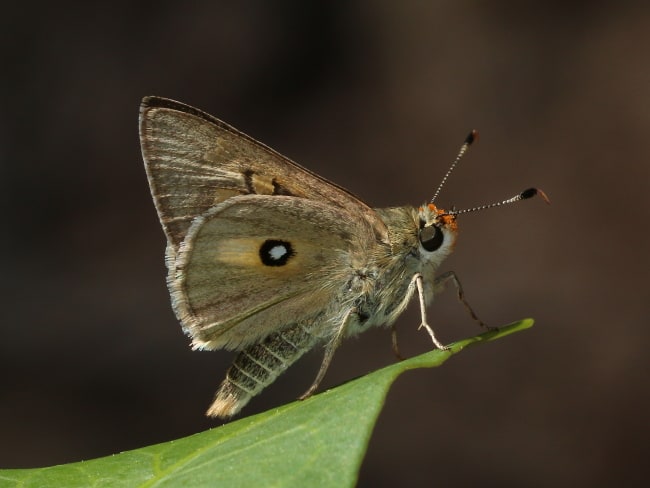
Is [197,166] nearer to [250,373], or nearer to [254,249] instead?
[254,249]

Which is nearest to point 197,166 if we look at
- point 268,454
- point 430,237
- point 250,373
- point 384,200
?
point 250,373

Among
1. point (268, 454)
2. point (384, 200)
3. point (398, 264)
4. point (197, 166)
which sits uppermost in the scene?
point (197, 166)

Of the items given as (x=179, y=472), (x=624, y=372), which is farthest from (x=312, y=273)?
(x=624, y=372)

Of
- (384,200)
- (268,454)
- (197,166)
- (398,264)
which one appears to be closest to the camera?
(268,454)

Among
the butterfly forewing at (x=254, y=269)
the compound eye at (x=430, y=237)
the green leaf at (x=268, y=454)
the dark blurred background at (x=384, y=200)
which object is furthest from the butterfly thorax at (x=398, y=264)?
the dark blurred background at (x=384, y=200)

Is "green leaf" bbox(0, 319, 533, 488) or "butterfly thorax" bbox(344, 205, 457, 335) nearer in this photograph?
"green leaf" bbox(0, 319, 533, 488)

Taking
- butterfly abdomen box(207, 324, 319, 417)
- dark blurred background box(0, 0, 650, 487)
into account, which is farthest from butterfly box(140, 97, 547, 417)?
dark blurred background box(0, 0, 650, 487)

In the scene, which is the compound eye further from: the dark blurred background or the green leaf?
the dark blurred background

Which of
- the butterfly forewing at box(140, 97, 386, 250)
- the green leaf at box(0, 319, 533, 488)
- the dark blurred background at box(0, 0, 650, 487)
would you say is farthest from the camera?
the dark blurred background at box(0, 0, 650, 487)
